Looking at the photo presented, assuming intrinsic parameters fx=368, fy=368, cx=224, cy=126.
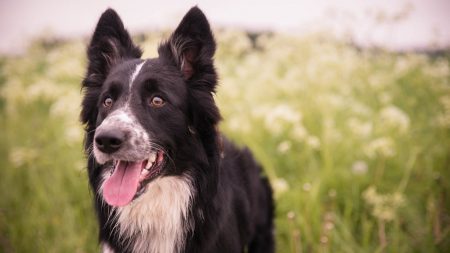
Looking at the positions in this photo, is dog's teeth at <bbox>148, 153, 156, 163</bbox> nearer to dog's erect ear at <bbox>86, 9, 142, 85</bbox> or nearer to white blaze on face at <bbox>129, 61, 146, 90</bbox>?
white blaze on face at <bbox>129, 61, 146, 90</bbox>

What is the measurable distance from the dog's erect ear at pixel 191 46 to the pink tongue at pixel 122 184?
2.60ft

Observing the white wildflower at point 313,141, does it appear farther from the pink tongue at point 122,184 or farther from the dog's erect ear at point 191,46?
the pink tongue at point 122,184

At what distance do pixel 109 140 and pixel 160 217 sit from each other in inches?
30.4

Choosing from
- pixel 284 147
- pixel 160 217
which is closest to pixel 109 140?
pixel 160 217

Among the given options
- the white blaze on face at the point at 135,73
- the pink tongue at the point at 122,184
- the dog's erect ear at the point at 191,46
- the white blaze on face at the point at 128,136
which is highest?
the dog's erect ear at the point at 191,46

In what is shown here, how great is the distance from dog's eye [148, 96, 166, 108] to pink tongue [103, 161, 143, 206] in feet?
1.37

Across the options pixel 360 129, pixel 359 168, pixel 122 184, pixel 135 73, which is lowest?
pixel 359 168

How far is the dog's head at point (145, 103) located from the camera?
2.40 m

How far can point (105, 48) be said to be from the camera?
9.67 ft

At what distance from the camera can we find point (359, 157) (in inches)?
180

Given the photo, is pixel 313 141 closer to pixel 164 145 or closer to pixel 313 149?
pixel 313 149

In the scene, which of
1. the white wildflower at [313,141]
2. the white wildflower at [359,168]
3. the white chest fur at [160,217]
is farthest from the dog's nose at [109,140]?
the white wildflower at [359,168]

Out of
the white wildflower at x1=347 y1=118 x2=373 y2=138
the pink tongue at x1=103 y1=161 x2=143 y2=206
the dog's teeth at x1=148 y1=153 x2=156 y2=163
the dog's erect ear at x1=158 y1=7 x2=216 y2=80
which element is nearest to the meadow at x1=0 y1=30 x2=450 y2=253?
the white wildflower at x1=347 y1=118 x2=373 y2=138

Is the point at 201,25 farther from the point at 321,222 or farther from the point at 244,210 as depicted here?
the point at 321,222
